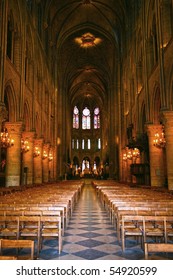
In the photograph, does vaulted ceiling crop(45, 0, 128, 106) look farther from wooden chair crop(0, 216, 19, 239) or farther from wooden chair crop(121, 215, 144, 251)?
wooden chair crop(121, 215, 144, 251)

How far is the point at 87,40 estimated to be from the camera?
3928 cm

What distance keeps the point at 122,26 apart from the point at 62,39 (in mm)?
9412

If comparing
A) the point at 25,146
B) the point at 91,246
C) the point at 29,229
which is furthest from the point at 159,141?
the point at 29,229

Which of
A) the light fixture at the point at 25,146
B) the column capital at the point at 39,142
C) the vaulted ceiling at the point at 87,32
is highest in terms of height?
the vaulted ceiling at the point at 87,32

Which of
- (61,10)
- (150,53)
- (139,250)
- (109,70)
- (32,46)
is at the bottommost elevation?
(139,250)

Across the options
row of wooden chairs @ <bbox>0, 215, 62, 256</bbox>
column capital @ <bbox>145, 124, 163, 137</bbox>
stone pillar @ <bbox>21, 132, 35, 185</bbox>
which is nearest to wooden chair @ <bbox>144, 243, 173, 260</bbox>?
row of wooden chairs @ <bbox>0, 215, 62, 256</bbox>

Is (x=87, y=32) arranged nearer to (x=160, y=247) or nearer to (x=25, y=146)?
(x=25, y=146)

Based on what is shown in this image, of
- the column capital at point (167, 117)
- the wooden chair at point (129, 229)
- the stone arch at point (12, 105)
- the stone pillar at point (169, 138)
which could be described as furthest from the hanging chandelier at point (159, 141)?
the wooden chair at point (129, 229)

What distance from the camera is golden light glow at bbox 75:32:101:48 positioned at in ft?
126

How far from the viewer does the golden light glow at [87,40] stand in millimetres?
38309

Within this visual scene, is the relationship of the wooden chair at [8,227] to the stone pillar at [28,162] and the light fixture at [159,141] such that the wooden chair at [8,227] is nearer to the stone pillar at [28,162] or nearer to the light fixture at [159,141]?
the light fixture at [159,141]

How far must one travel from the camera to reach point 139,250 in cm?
534

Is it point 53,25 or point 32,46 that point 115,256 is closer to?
point 32,46
